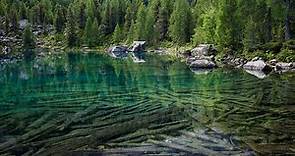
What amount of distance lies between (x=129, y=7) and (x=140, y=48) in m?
37.1

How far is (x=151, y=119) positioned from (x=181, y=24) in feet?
275

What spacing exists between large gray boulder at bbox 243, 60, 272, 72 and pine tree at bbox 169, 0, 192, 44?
51.3 meters

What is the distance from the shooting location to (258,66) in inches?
1943

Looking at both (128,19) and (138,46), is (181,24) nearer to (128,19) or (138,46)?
(138,46)

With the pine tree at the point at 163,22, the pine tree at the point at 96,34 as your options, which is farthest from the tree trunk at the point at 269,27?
the pine tree at the point at 96,34

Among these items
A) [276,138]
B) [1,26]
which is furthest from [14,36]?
[276,138]

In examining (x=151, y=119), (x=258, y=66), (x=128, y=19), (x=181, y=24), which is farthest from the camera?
(x=128, y=19)

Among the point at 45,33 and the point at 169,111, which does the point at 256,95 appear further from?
the point at 45,33

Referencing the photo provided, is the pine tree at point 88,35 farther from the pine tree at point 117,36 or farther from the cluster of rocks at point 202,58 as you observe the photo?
the cluster of rocks at point 202,58

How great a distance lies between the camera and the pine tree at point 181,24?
337ft

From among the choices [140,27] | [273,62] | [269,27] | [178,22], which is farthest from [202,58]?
[140,27]

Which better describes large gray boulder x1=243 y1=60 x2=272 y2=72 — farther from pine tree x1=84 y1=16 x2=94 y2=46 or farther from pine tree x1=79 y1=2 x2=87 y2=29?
pine tree x1=79 y1=2 x2=87 y2=29

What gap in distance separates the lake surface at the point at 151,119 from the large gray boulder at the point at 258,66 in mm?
11877

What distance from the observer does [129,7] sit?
146m
